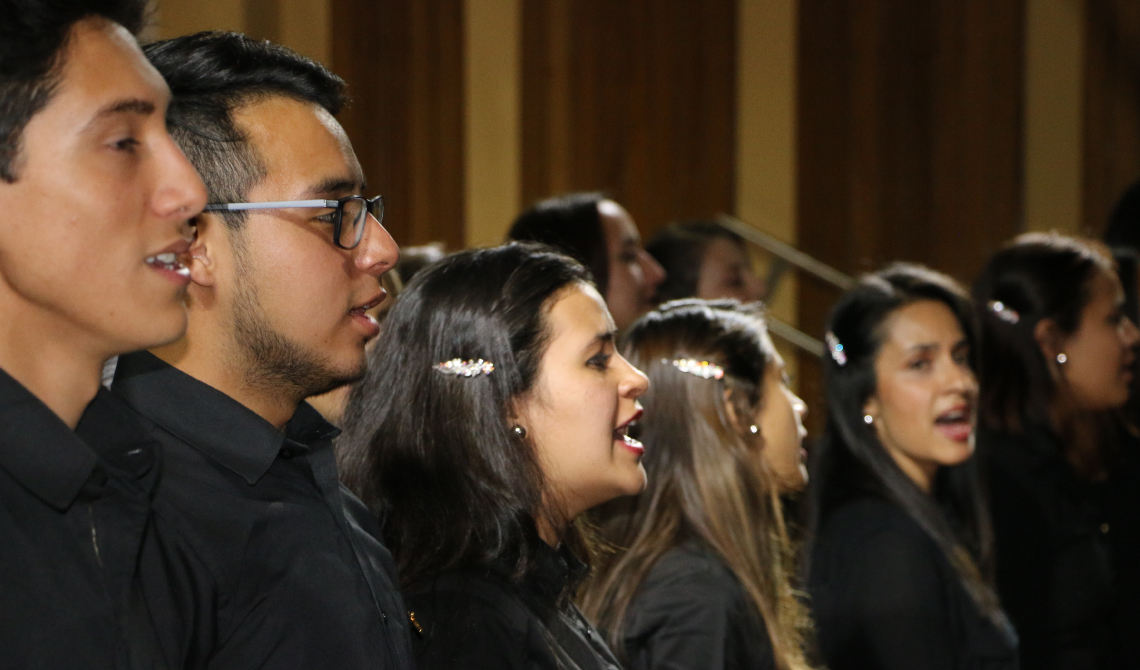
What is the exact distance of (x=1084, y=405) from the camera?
118 inches

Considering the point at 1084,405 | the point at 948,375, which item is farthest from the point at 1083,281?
the point at 948,375

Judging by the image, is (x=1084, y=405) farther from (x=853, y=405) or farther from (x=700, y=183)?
(x=700, y=183)

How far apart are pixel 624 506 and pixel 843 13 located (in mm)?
4462

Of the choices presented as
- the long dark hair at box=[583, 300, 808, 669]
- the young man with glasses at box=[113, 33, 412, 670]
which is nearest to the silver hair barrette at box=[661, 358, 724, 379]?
the long dark hair at box=[583, 300, 808, 669]

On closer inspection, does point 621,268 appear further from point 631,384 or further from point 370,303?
point 370,303

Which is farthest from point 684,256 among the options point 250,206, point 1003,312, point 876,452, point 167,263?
point 167,263

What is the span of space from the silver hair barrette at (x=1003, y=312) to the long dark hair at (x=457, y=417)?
184cm

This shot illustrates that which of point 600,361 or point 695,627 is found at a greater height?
point 600,361

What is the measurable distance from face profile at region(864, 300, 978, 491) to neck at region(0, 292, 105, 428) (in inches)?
81.0

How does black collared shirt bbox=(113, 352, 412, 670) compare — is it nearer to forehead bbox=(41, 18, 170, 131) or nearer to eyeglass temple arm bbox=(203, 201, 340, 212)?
eyeglass temple arm bbox=(203, 201, 340, 212)

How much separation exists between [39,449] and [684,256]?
3.35 meters

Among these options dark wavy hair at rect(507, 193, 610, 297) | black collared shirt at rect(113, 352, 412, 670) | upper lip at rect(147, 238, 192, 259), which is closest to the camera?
upper lip at rect(147, 238, 192, 259)

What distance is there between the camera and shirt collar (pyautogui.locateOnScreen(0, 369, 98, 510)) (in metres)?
0.86

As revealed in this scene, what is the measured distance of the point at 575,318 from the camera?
1.69 metres
